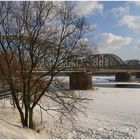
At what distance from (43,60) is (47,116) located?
17.7ft

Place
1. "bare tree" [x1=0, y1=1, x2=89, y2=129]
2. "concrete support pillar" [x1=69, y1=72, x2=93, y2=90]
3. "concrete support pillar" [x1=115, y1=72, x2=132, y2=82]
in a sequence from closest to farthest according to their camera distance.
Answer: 1. "bare tree" [x1=0, y1=1, x2=89, y2=129]
2. "concrete support pillar" [x1=69, y1=72, x2=93, y2=90]
3. "concrete support pillar" [x1=115, y1=72, x2=132, y2=82]

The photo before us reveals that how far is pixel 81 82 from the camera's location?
6612 cm

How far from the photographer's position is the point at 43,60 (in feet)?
61.5

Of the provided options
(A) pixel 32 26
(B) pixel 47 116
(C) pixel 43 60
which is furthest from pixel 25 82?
(B) pixel 47 116

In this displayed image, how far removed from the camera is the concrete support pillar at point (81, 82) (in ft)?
208

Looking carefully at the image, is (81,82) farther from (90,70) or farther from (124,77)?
(90,70)

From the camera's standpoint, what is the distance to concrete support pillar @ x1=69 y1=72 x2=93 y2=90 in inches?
2501

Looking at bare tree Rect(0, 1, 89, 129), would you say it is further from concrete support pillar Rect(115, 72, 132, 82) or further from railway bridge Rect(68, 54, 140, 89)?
concrete support pillar Rect(115, 72, 132, 82)

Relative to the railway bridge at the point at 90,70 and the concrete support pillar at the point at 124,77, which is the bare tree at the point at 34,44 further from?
the concrete support pillar at the point at 124,77

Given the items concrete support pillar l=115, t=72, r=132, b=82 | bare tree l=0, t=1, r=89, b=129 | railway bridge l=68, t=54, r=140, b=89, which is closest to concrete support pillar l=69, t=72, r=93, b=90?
railway bridge l=68, t=54, r=140, b=89

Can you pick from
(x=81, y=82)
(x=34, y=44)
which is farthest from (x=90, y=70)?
(x=81, y=82)

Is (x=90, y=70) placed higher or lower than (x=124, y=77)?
higher

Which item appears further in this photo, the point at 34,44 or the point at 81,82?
the point at 81,82

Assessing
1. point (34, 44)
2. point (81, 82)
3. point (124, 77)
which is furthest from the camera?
point (124, 77)
